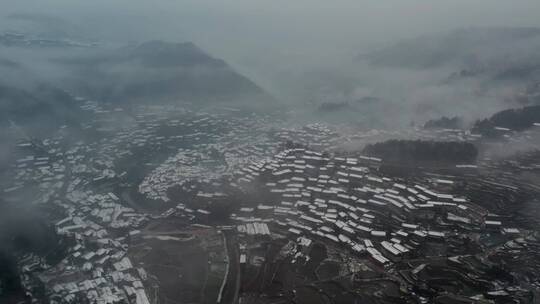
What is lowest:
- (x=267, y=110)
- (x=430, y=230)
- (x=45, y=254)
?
(x=45, y=254)

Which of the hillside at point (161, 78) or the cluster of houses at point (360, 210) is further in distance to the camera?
the hillside at point (161, 78)

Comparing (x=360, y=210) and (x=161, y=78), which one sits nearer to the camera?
(x=360, y=210)

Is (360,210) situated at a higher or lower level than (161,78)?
lower

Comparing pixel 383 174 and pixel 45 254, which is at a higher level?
pixel 383 174

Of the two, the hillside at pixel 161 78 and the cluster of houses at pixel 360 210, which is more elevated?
the hillside at pixel 161 78

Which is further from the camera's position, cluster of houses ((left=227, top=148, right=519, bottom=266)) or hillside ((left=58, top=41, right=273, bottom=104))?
hillside ((left=58, top=41, right=273, bottom=104))

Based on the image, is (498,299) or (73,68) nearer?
(498,299)

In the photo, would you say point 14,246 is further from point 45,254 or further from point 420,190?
point 420,190

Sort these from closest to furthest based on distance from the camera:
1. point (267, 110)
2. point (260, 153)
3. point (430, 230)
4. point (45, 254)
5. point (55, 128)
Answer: point (45, 254), point (430, 230), point (260, 153), point (55, 128), point (267, 110)

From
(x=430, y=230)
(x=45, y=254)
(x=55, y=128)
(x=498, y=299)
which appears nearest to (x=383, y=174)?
(x=430, y=230)

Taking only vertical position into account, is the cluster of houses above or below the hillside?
below

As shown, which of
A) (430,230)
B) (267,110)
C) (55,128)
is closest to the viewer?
(430,230)
